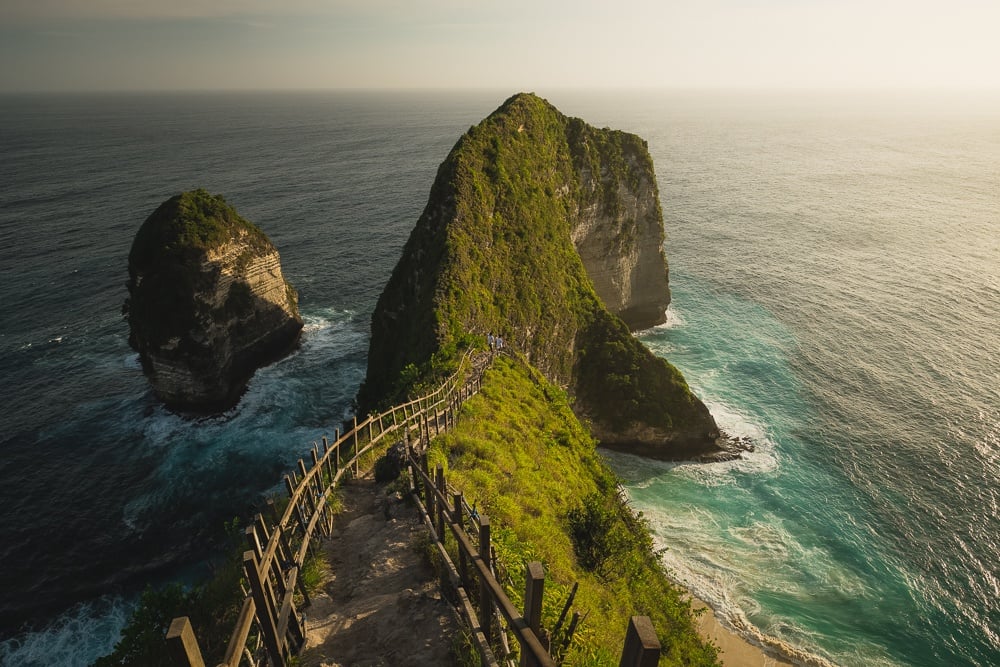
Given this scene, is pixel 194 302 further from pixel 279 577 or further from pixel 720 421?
pixel 720 421

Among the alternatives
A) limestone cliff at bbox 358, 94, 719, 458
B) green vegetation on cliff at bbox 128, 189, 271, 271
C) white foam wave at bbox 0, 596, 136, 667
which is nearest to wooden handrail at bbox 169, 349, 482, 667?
limestone cliff at bbox 358, 94, 719, 458

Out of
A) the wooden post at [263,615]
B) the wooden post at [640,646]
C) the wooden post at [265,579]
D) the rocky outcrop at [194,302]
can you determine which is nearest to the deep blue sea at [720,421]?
the rocky outcrop at [194,302]

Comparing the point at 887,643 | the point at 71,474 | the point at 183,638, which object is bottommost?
the point at 887,643

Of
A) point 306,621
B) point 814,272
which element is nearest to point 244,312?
point 306,621

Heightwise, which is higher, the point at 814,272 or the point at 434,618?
the point at 434,618

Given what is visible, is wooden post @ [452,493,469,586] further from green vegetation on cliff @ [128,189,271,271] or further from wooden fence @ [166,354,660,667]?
green vegetation on cliff @ [128,189,271,271]

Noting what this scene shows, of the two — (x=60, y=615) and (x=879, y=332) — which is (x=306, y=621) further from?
(x=879, y=332)

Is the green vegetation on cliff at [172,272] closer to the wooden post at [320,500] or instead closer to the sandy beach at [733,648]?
the wooden post at [320,500]
